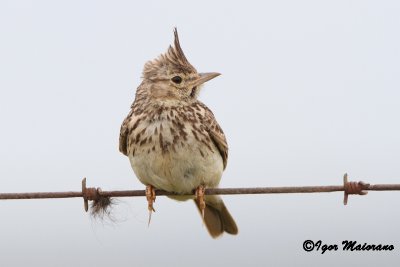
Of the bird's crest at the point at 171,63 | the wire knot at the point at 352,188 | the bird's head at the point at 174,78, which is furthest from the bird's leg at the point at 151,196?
the wire knot at the point at 352,188

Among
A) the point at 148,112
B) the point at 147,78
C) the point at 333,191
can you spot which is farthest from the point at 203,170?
the point at 333,191

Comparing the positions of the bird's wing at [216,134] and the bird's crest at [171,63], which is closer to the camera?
the bird's wing at [216,134]

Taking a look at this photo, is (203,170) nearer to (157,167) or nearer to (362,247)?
(157,167)

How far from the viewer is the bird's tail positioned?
7.35 m

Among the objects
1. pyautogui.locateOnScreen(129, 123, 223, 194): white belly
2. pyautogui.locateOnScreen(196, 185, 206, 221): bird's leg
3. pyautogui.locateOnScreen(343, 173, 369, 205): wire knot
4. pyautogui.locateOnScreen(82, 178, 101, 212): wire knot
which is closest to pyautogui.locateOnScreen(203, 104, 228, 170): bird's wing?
pyautogui.locateOnScreen(129, 123, 223, 194): white belly

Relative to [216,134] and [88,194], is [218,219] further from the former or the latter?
[88,194]

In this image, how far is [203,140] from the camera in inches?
254

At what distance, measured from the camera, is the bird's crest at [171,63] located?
274 inches

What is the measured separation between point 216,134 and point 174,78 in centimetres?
68

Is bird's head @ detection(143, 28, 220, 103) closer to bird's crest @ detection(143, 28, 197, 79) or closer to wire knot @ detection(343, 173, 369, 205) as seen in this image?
bird's crest @ detection(143, 28, 197, 79)

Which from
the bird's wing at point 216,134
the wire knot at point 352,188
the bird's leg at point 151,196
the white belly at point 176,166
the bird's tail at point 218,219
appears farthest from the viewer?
the bird's tail at point 218,219

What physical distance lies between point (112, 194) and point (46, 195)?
0.55m

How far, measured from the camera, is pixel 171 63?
23.0 feet

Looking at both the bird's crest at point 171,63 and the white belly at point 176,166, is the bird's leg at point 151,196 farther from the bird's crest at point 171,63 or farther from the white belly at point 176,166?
the bird's crest at point 171,63
